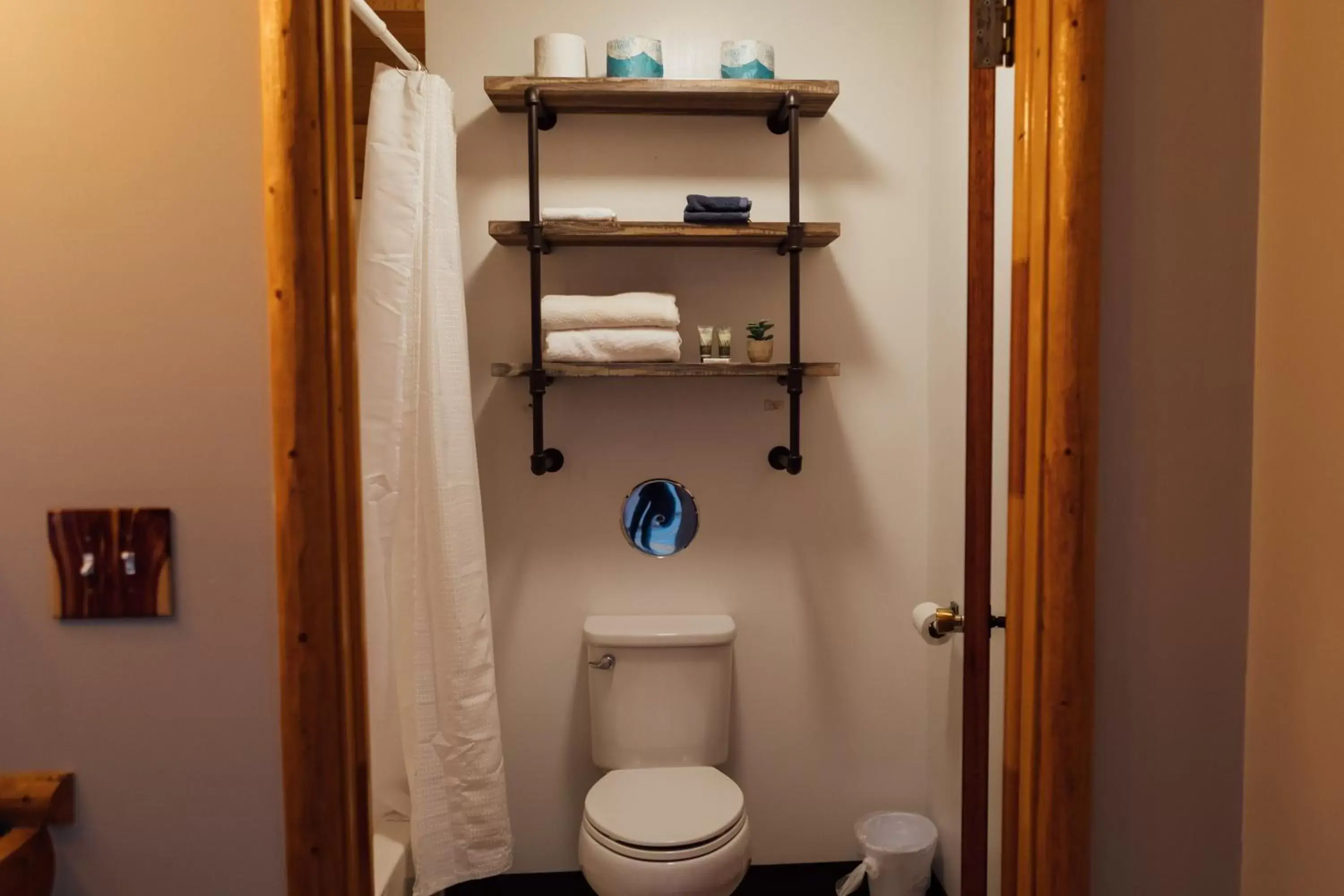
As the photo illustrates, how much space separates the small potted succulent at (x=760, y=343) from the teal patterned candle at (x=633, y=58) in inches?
25.9

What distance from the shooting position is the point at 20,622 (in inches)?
38.0

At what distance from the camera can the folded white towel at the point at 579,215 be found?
2.07 metres

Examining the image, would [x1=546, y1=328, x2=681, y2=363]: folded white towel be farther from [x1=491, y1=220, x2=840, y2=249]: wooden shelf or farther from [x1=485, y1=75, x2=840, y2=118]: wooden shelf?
[x1=485, y1=75, x2=840, y2=118]: wooden shelf

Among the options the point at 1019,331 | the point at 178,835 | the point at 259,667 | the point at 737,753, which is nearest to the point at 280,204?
the point at 259,667

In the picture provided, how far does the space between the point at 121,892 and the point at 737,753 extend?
1670 millimetres

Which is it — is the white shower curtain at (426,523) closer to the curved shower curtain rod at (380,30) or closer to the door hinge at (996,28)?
the curved shower curtain rod at (380,30)

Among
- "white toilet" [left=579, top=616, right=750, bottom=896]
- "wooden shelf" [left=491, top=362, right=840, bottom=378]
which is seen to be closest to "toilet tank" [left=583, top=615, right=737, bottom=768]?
"white toilet" [left=579, top=616, right=750, bottom=896]

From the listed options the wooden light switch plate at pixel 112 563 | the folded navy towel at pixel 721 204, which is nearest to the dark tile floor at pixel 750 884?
the wooden light switch plate at pixel 112 563

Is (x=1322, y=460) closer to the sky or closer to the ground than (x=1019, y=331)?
closer to the ground

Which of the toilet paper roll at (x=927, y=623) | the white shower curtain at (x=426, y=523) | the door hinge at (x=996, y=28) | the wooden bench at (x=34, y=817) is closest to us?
the wooden bench at (x=34, y=817)

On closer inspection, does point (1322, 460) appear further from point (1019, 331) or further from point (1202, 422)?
point (1019, 331)

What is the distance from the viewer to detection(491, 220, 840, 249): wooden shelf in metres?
2.07

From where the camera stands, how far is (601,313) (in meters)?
2.09

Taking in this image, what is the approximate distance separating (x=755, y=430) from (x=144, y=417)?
63.4 inches
